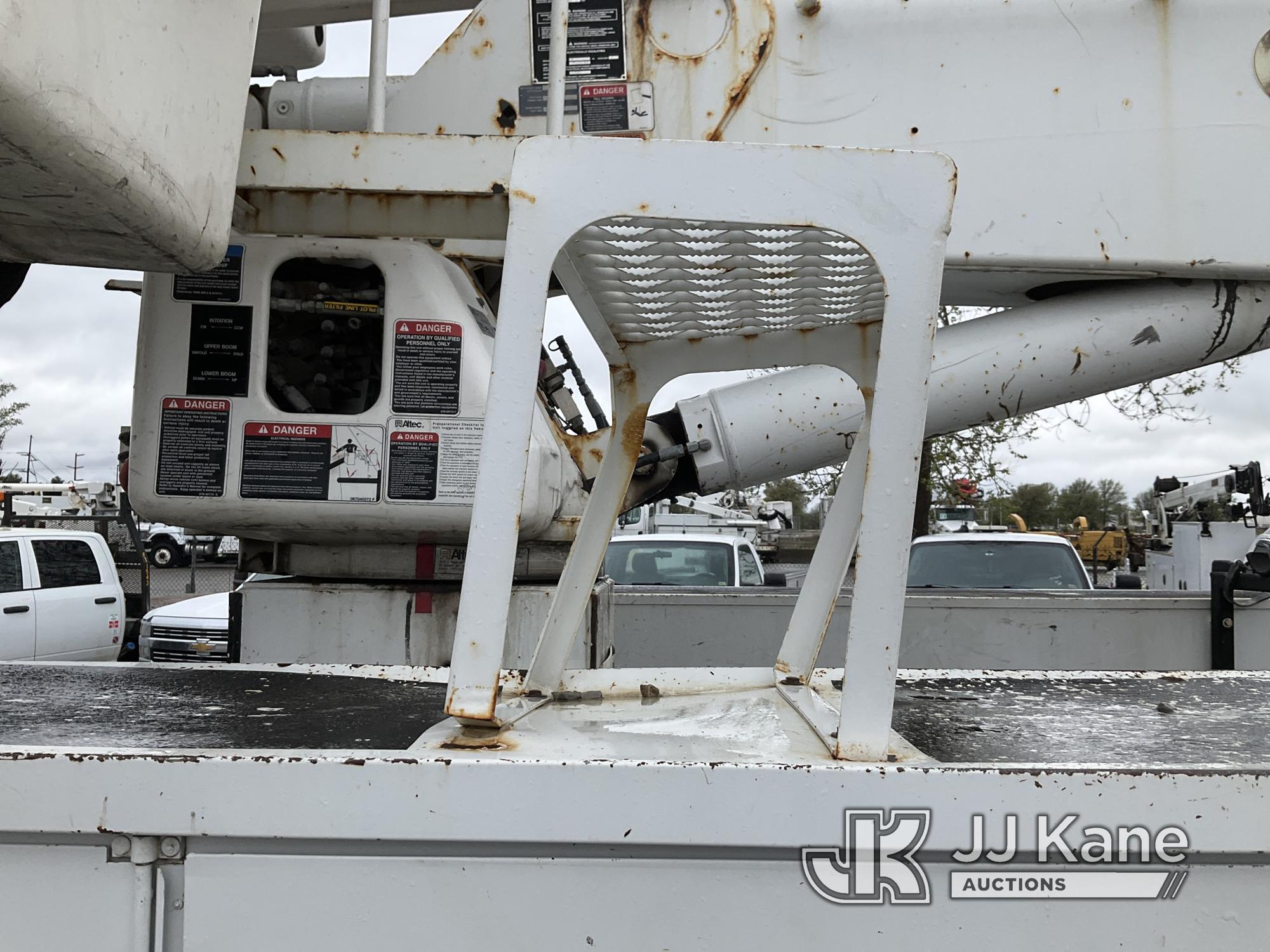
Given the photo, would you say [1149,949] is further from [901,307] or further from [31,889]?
[31,889]

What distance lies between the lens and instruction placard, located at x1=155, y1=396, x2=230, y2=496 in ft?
9.70

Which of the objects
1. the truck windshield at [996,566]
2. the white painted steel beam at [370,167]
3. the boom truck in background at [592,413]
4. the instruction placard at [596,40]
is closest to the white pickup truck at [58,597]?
the truck windshield at [996,566]

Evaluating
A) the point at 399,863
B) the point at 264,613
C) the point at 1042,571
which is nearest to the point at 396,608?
the point at 264,613

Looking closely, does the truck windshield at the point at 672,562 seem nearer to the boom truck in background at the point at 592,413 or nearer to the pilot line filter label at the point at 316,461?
the boom truck in background at the point at 592,413

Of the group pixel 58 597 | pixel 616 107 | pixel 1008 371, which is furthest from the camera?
pixel 58 597

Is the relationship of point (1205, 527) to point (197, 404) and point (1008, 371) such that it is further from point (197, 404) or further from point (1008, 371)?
point (197, 404)

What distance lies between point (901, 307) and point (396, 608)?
84.1 inches

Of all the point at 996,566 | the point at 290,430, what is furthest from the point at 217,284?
the point at 996,566

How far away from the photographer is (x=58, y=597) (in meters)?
10.4

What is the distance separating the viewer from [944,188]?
147 centimetres

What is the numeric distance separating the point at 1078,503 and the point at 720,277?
62.5 m

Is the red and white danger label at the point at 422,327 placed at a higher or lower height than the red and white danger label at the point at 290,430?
higher

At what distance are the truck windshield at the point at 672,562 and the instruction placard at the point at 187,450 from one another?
4778mm

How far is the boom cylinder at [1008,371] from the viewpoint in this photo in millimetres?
3195
